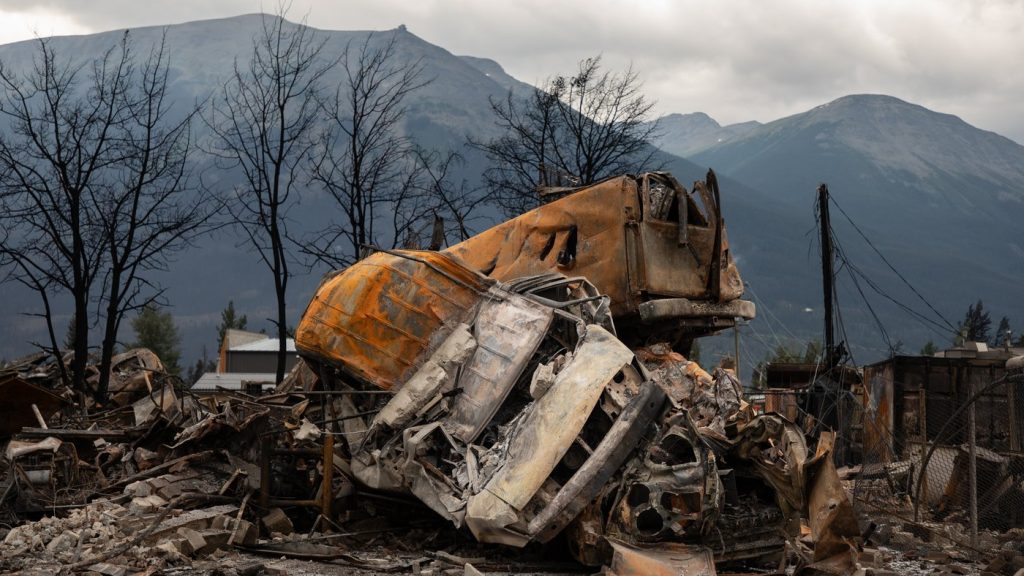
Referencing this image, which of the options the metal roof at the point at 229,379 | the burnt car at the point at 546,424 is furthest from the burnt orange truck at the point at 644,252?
the metal roof at the point at 229,379

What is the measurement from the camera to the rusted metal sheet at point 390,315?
10602 mm

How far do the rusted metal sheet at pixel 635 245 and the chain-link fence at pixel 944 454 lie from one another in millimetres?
3219

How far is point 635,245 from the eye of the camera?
1346 cm

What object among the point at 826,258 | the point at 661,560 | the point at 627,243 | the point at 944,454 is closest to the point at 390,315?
the point at 627,243

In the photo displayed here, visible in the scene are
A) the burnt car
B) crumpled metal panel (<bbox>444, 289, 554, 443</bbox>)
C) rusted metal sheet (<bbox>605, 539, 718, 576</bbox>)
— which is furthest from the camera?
crumpled metal panel (<bbox>444, 289, 554, 443</bbox>)

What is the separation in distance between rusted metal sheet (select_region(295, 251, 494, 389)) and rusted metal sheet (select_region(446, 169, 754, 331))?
9.86ft

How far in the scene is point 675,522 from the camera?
8.30 meters

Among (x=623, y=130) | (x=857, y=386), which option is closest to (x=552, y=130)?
(x=623, y=130)

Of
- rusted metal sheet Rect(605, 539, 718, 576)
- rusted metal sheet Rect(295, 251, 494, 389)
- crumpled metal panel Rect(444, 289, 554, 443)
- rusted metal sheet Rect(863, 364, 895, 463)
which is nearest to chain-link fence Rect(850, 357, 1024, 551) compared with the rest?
rusted metal sheet Rect(863, 364, 895, 463)

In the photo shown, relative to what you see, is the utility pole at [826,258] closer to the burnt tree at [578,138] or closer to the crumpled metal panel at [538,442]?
the burnt tree at [578,138]

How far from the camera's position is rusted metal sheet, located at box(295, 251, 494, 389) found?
10602 millimetres

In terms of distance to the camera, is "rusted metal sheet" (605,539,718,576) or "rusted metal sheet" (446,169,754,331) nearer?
"rusted metal sheet" (605,539,718,576)

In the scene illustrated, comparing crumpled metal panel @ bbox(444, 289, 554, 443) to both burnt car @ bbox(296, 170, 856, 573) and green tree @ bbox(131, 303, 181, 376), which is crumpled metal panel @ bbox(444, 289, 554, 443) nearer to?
burnt car @ bbox(296, 170, 856, 573)

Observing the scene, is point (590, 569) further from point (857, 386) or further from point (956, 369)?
point (857, 386)
